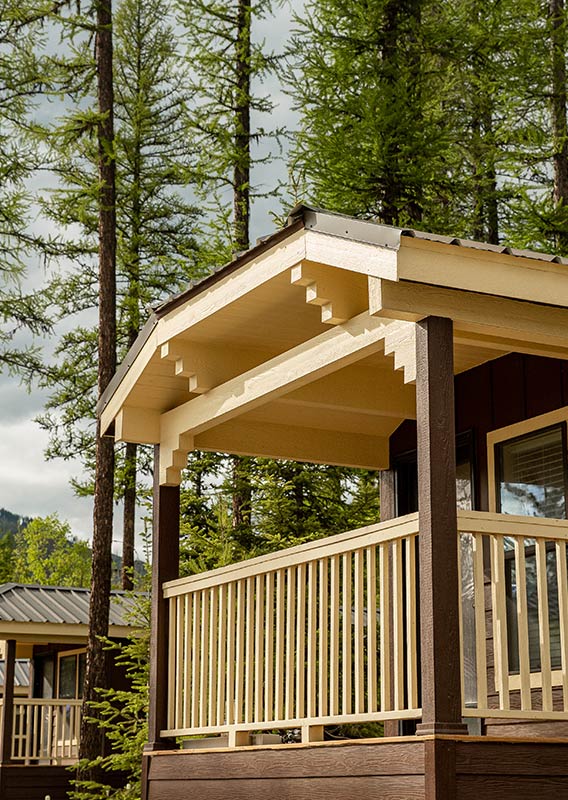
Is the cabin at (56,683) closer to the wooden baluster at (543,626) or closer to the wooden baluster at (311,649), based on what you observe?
the wooden baluster at (311,649)

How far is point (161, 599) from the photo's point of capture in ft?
31.7

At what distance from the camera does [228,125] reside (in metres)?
23.7

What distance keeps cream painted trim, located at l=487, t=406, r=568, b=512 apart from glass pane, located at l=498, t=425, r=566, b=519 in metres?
0.05

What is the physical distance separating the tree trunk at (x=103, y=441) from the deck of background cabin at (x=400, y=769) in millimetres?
9730

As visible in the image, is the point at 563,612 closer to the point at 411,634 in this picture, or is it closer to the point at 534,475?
the point at 411,634

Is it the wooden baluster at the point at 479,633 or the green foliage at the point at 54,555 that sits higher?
the green foliage at the point at 54,555

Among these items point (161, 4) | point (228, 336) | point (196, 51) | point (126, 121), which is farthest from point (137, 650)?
point (161, 4)

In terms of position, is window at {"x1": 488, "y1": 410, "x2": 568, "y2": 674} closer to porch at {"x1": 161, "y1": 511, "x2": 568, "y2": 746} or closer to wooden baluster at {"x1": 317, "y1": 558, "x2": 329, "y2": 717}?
porch at {"x1": 161, "y1": 511, "x2": 568, "y2": 746}

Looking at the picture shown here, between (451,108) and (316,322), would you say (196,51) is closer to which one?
(451,108)

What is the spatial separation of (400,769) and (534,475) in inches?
140

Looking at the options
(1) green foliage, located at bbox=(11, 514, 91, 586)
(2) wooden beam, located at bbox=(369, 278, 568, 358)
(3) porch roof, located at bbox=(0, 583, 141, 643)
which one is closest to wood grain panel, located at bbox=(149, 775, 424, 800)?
(2) wooden beam, located at bbox=(369, 278, 568, 358)

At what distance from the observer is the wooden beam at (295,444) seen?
1021 cm

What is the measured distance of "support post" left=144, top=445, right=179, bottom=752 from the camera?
9445 millimetres

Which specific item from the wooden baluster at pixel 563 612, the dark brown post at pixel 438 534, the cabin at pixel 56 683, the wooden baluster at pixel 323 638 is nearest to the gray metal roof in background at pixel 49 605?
the cabin at pixel 56 683
